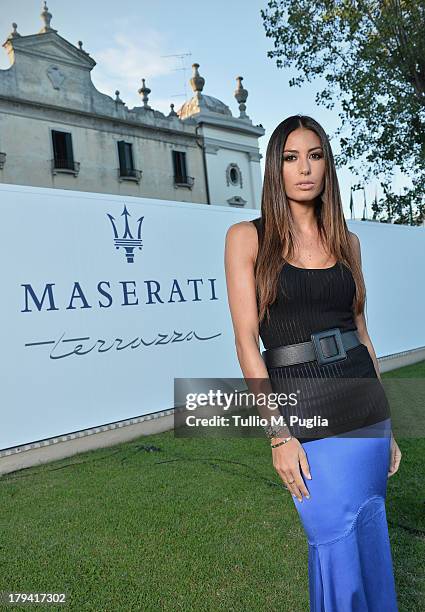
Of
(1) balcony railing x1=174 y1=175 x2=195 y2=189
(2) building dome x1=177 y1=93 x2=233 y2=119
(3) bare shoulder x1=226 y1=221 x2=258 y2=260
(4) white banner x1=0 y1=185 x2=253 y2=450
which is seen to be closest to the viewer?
(3) bare shoulder x1=226 y1=221 x2=258 y2=260

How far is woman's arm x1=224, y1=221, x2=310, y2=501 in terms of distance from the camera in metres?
1.38

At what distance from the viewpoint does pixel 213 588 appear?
243 centimetres

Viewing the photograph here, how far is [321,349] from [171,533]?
6.55ft

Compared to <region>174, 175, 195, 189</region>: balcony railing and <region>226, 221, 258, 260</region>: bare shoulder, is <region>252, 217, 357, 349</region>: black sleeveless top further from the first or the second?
<region>174, 175, 195, 189</region>: balcony railing

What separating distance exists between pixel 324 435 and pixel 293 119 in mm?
885

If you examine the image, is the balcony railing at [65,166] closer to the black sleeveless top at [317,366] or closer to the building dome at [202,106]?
the building dome at [202,106]

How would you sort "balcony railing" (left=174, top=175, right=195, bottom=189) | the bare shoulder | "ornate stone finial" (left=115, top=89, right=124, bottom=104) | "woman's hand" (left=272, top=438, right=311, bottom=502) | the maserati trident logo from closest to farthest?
"woman's hand" (left=272, top=438, right=311, bottom=502), the bare shoulder, the maserati trident logo, "ornate stone finial" (left=115, top=89, right=124, bottom=104), "balcony railing" (left=174, top=175, right=195, bottom=189)

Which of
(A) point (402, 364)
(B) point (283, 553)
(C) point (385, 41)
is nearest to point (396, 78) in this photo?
(C) point (385, 41)

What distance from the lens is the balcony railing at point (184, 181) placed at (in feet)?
81.2

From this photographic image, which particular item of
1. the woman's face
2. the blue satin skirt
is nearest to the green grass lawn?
the blue satin skirt

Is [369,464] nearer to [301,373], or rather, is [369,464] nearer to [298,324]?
[301,373]

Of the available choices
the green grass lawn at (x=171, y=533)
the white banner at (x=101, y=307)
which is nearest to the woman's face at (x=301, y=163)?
the green grass lawn at (x=171, y=533)

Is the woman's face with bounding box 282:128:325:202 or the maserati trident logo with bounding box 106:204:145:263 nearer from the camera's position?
the woman's face with bounding box 282:128:325:202

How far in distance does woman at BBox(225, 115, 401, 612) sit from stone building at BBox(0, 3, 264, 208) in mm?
19913
